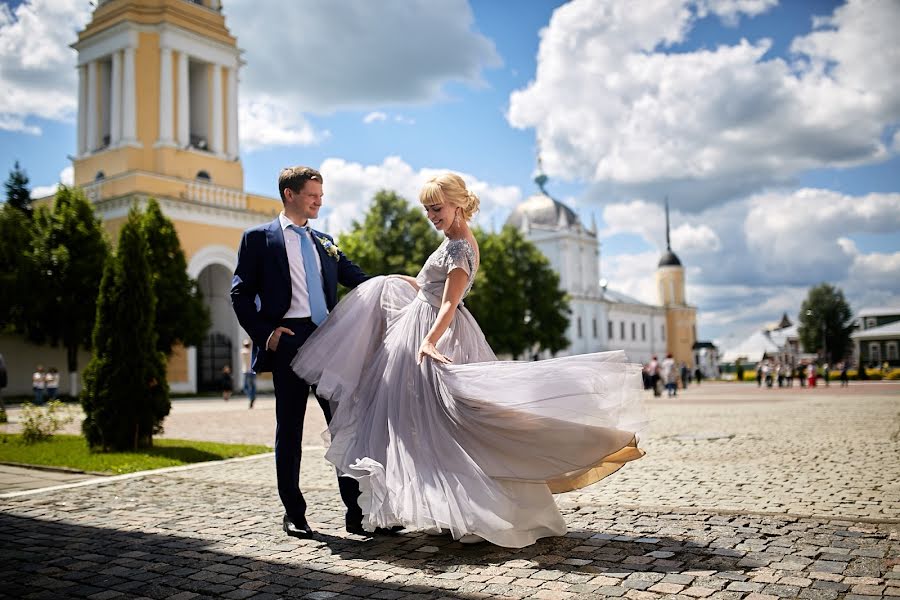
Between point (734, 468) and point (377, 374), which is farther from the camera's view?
point (734, 468)

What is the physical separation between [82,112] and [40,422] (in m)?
34.5

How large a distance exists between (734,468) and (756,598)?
15.9 ft

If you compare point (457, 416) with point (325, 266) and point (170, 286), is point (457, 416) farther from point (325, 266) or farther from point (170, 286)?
point (170, 286)

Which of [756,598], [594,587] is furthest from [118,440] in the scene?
[756,598]

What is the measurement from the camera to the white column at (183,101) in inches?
1517

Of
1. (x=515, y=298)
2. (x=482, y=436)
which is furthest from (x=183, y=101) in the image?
(x=482, y=436)

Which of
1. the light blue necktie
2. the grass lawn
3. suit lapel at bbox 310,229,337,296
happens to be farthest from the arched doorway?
the light blue necktie

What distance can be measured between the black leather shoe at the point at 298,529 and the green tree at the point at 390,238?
34460mm

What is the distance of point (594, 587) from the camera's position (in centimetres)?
360

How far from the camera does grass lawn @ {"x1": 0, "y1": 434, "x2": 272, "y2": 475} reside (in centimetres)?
863

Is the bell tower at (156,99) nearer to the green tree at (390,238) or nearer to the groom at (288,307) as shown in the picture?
the green tree at (390,238)

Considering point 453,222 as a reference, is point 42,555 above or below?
below

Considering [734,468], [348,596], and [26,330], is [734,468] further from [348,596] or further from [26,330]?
[26,330]

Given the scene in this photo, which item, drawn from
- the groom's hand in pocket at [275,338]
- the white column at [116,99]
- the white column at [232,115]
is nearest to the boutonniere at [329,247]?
the groom's hand in pocket at [275,338]
